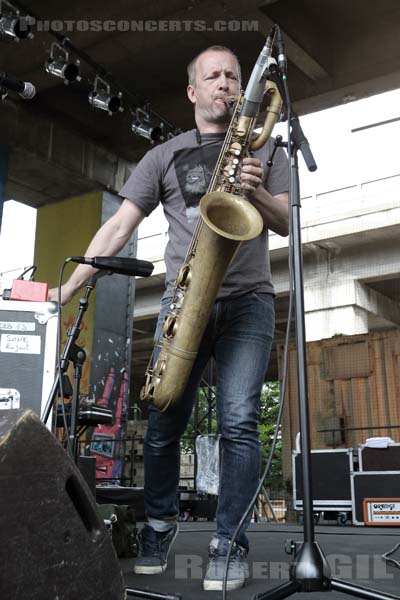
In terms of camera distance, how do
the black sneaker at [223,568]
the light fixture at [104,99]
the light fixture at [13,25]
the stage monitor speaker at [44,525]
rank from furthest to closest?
the light fixture at [104,99]
the light fixture at [13,25]
the black sneaker at [223,568]
the stage monitor speaker at [44,525]

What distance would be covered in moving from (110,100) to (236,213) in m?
6.40

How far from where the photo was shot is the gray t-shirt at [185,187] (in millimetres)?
2785

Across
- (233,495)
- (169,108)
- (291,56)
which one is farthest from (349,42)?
(233,495)

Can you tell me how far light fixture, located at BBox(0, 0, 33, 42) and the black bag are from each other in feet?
18.5

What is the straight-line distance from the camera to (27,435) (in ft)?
4.18

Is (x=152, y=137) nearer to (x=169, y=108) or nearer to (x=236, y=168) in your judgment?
(x=169, y=108)

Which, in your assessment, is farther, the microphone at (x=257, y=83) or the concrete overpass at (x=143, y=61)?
the concrete overpass at (x=143, y=61)

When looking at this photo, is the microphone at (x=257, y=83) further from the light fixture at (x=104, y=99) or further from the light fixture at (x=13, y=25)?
the light fixture at (x=104, y=99)

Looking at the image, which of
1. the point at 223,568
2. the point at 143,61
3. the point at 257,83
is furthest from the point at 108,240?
the point at 143,61

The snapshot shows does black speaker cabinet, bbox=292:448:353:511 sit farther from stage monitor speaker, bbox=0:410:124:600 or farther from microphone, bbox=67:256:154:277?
stage monitor speaker, bbox=0:410:124:600

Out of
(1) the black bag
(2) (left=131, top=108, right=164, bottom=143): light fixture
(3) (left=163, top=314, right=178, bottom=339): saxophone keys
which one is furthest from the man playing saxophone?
(2) (left=131, top=108, right=164, bottom=143): light fixture

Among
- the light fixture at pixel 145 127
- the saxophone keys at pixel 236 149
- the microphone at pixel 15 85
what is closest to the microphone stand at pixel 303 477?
the saxophone keys at pixel 236 149

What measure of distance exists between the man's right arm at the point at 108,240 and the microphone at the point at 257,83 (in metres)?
0.69

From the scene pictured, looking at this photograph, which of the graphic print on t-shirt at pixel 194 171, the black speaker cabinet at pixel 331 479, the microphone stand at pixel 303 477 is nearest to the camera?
the microphone stand at pixel 303 477
